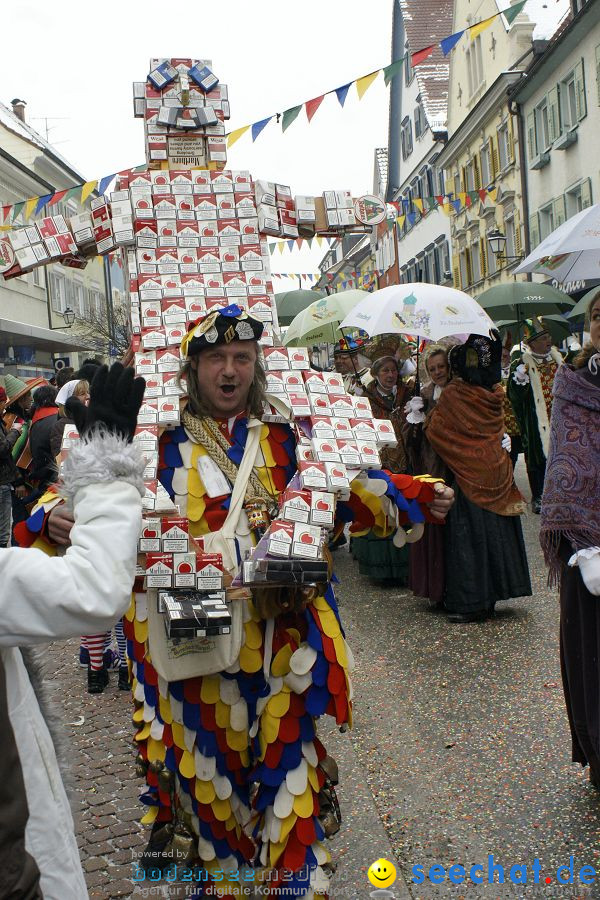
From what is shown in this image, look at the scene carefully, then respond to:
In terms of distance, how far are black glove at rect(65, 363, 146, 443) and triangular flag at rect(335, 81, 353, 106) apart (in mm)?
5935

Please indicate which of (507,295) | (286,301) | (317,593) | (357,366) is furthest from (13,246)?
(286,301)

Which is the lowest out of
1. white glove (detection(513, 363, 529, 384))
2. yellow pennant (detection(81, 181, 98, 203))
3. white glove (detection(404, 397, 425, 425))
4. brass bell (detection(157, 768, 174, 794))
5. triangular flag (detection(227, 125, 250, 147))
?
A: brass bell (detection(157, 768, 174, 794))

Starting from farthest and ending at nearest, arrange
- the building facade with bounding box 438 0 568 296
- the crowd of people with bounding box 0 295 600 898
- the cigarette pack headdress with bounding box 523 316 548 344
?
the building facade with bounding box 438 0 568 296 → the cigarette pack headdress with bounding box 523 316 548 344 → the crowd of people with bounding box 0 295 600 898

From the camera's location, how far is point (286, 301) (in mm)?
14094

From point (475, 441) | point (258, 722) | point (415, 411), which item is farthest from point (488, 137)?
point (258, 722)

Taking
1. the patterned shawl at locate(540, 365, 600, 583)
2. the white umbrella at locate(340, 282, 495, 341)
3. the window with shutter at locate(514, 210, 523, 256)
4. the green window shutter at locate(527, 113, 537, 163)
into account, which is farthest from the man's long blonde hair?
the window with shutter at locate(514, 210, 523, 256)

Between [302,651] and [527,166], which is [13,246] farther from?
[527,166]

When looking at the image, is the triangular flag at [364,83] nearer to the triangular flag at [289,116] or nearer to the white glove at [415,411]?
the triangular flag at [289,116]

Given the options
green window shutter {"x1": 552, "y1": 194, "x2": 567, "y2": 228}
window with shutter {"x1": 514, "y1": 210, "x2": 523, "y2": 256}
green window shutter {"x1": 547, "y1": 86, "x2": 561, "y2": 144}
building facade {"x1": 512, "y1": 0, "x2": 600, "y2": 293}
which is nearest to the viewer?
building facade {"x1": 512, "y1": 0, "x2": 600, "y2": 293}

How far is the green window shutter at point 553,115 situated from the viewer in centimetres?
2184

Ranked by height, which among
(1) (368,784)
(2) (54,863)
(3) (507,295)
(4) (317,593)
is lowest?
(1) (368,784)

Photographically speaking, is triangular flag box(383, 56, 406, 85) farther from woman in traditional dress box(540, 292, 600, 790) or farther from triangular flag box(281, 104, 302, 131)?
woman in traditional dress box(540, 292, 600, 790)

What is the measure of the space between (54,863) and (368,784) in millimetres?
2426

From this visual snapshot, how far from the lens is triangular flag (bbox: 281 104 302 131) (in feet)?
23.8
